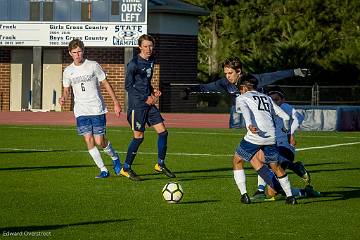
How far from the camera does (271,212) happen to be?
39.9 ft

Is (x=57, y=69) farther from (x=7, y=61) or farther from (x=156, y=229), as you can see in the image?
(x=156, y=229)

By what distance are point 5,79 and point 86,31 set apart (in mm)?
5657

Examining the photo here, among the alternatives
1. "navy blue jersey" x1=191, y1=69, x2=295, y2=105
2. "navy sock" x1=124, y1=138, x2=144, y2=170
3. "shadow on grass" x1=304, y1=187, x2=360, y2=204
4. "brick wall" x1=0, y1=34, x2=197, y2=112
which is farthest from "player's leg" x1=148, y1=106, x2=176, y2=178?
"brick wall" x1=0, y1=34, x2=197, y2=112

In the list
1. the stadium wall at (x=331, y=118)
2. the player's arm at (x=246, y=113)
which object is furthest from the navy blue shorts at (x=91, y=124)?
the stadium wall at (x=331, y=118)

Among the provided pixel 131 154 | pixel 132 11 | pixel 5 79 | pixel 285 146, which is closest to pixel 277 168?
pixel 285 146

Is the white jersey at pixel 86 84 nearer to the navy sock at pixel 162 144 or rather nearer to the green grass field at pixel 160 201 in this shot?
the green grass field at pixel 160 201

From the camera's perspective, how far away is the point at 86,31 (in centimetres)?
3959

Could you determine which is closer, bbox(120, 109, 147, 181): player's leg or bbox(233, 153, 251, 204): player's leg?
bbox(233, 153, 251, 204): player's leg

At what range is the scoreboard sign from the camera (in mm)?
38750

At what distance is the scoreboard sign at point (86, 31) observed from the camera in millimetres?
38750

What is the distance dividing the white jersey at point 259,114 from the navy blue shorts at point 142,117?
340 centimetres

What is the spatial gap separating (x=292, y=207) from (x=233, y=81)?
70.7 inches

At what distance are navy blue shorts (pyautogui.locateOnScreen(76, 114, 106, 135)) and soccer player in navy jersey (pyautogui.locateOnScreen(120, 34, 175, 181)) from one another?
0.57m

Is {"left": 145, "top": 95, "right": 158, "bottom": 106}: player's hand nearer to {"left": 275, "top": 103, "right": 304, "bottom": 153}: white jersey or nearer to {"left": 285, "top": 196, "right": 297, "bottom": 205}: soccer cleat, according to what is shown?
{"left": 275, "top": 103, "right": 304, "bottom": 153}: white jersey
